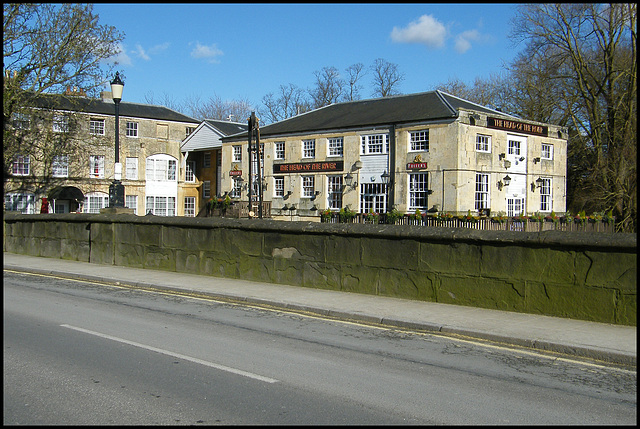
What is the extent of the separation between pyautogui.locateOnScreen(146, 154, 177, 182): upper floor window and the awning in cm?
716

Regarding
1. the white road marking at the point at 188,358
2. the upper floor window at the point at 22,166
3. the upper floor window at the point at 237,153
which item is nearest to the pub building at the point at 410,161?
the upper floor window at the point at 237,153

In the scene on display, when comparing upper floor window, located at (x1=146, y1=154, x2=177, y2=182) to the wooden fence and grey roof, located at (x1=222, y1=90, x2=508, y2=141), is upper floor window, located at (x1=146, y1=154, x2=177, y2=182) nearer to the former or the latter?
grey roof, located at (x1=222, y1=90, x2=508, y2=141)

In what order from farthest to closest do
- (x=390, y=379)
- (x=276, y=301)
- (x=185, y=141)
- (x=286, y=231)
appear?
1. (x=185, y=141)
2. (x=286, y=231)
3. (x=276, y=301)
4. (x=390, y=379)

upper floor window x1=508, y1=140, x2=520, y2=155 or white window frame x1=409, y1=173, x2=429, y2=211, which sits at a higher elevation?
upper floor window x1=508, y1=140, x2=520, y2=155

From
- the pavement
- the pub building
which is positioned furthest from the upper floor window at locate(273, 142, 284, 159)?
the pavement

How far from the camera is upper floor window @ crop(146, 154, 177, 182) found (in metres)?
55.8

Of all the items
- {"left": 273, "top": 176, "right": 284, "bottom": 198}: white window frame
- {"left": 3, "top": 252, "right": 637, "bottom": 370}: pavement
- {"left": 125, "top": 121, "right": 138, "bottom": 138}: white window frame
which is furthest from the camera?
{"left": 125, "top": 121, "right": 138, "bottom": 138}: white window frame

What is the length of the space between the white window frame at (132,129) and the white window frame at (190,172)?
5.72m

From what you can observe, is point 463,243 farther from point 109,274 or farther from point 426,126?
point 426,126

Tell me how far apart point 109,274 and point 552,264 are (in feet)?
37.1

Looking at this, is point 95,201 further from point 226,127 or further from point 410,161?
point 410,161

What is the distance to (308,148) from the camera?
4403 cm

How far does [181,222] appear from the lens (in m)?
15.9

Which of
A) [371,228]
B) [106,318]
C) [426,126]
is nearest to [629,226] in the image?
[426,126]
